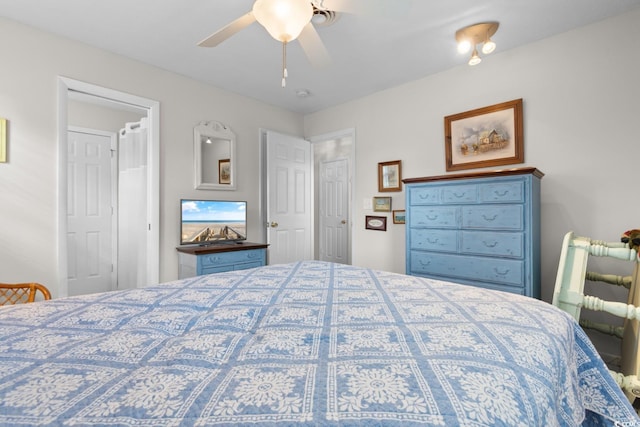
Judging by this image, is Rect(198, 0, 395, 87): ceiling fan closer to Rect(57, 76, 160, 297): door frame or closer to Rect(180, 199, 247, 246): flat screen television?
Rect(57, 76, 160, 297): door frame

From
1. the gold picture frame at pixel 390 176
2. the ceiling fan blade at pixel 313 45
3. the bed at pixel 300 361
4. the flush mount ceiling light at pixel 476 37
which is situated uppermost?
the flush mount ceiling light at pixel 476 37

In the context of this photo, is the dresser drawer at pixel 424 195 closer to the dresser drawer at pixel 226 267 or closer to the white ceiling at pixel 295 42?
the white ceiling at pixel 295 42

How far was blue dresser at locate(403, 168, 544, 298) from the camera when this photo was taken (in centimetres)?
230

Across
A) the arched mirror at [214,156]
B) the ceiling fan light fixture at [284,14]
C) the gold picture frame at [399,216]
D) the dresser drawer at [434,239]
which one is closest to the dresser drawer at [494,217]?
the dresser drawer at [434,239]

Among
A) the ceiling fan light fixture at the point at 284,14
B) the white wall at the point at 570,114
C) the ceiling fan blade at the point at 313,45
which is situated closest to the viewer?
the ceiling fan light fixture at the point at 284,14

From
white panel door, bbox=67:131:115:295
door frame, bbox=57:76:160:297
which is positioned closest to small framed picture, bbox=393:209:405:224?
door frame, bbox=57:76:160:297

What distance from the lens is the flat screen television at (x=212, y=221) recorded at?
3318mm

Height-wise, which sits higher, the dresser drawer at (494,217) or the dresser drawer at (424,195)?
the dresser drawer at (424,195)

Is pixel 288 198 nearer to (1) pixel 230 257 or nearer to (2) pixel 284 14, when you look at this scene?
(1) pixel 230 257

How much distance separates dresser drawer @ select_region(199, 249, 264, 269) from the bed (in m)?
1.72

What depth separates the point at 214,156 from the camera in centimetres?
363

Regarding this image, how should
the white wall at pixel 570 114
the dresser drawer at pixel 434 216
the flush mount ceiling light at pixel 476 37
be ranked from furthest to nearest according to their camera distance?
the dresser drawer at pixel 434 216 < the flush mount ceiling light at pixel 476 37 < the white wall at pixel 570 114

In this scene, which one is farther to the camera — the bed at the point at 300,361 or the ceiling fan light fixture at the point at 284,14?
the ceiling fan light fixture at the point at 284,14

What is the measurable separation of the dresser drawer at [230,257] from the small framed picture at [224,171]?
96 centimetres
